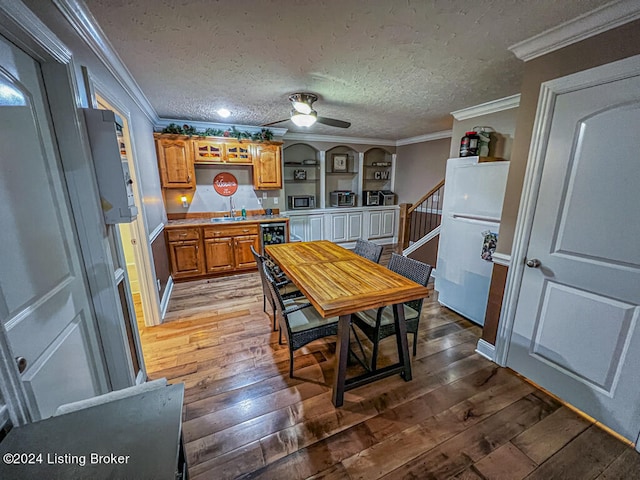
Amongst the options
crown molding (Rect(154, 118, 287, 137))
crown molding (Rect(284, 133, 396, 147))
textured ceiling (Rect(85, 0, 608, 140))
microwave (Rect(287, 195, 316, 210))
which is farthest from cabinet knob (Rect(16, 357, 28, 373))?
crown molding (Rect(284, 133, 396, 147))

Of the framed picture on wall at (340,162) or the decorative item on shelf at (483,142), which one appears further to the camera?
the framed picture on wall at (340,162)

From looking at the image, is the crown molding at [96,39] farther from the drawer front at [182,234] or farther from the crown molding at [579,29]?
the crown molding at [579,29]

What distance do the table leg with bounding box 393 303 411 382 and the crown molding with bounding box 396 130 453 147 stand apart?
3.89 metres

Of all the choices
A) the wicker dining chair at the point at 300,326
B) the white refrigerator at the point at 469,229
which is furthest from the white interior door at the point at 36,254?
the white refrigerator at the point at 469,229

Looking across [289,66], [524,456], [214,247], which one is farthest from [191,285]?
[524,456]

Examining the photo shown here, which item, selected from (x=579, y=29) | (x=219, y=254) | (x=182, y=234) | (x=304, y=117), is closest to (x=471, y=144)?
(x=579, y=29)

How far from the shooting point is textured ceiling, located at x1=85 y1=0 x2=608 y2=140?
1.31 meters

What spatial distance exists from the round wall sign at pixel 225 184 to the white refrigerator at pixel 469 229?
3436 mm

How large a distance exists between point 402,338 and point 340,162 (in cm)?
447

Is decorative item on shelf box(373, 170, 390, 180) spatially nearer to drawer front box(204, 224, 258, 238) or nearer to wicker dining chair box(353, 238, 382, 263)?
drawer front box(204, 224, 258, 238)

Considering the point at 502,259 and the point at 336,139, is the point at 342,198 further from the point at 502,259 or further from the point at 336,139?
the point at 502,259

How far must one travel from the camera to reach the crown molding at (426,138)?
4.61m

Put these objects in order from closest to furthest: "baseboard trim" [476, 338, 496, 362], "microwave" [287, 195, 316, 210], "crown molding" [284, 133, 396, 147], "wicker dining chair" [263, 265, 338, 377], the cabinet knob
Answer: the cabinet knob
"wicker dining chair" [263, 265, 338, 377]
"baseboard trim" [476, 338, 496, 362]
"crown molding" [284, 133, 396, 147]
"microwave" [287, 195, 316, 210]

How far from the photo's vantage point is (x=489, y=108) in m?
2.76
